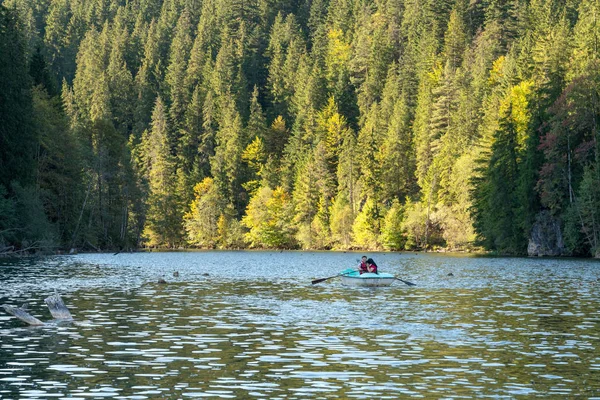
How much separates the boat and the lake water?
187cm

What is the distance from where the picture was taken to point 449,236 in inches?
4806

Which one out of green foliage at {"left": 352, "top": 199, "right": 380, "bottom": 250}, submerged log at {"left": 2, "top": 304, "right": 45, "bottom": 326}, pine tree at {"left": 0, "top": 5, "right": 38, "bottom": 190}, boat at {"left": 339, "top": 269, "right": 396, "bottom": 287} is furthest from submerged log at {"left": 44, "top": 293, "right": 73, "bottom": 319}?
green foliage at {"left": 352, "top": 199, "right": 380, "bottom": 250}

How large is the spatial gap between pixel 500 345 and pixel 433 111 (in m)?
131

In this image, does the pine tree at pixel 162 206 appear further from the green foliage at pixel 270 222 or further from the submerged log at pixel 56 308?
the submerged log at pixel 56 308

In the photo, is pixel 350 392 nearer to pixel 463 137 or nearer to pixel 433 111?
pixel 463 137

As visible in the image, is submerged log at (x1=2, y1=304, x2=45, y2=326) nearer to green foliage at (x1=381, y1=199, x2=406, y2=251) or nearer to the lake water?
the lake water

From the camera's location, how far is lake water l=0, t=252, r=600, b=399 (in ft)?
64.5

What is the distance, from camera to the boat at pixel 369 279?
164 feet

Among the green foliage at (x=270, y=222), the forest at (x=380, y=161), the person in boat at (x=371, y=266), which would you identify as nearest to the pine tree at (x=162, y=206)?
the forest at (x=380, y=161)

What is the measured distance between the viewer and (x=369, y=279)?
50344mm

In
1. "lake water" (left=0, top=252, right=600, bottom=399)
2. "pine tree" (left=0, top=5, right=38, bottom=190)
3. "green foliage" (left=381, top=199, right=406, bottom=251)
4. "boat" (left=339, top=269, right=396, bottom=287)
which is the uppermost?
"pine tree" (left=0, top=5, right=38, bottom=190)

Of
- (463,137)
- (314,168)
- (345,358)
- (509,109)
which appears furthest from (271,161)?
(345,358)

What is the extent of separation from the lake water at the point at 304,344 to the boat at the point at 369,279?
6.13 ft

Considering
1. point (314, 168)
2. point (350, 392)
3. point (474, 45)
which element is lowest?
point (350, 392)
